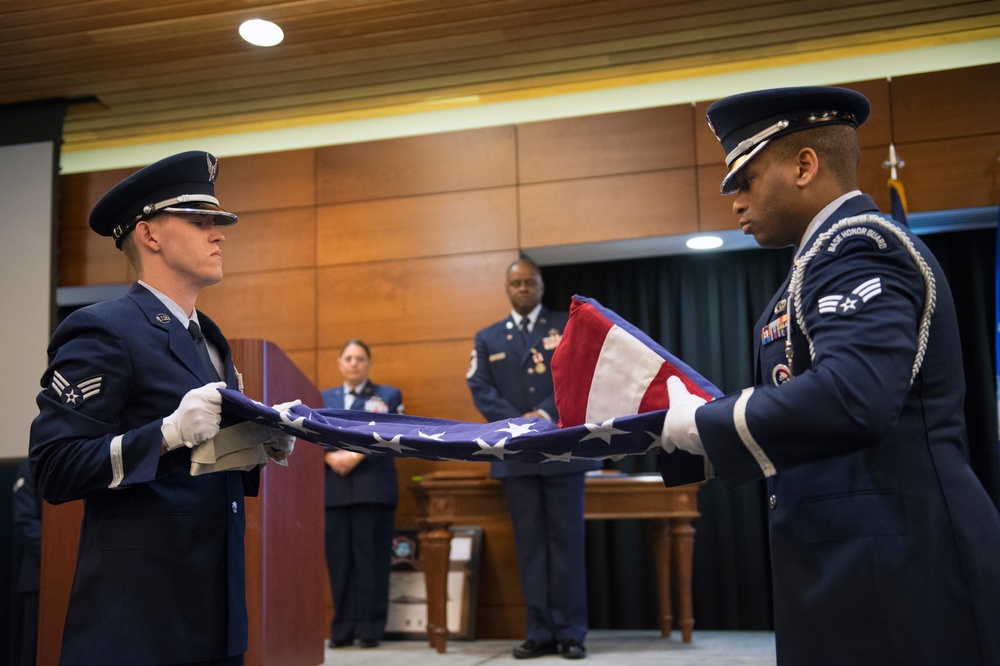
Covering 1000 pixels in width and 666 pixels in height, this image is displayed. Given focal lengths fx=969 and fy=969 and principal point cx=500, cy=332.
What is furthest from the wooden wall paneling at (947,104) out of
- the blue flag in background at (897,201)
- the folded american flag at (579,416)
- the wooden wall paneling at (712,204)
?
the folded american flag at (579,416)

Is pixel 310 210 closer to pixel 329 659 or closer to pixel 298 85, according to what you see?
pixel 298 85

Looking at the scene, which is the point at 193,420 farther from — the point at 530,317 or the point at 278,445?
the point at 530,317

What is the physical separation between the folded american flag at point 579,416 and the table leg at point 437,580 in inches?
119

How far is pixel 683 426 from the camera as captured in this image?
1443 millimetres

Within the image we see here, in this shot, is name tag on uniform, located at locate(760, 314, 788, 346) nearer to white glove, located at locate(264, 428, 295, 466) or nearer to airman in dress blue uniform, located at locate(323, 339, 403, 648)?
white glove, located at locate(264, 428, 295, 466)

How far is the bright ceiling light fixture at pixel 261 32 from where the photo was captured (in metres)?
5.14

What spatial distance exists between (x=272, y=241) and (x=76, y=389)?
4804 millimetres

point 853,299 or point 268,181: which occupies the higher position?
point 268,181

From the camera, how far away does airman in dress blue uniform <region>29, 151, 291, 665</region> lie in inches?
68.1

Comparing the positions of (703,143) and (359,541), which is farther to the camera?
(703,143)

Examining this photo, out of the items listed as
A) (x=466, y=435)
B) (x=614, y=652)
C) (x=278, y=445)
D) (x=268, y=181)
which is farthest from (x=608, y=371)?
(x=268, y=181)

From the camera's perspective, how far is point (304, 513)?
3.68m

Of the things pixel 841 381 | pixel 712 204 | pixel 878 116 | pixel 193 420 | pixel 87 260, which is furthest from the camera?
pixel 87 260

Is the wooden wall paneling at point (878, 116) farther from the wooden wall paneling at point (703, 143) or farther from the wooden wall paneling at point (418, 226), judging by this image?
the wooden wall paneling at point (418, 226)
